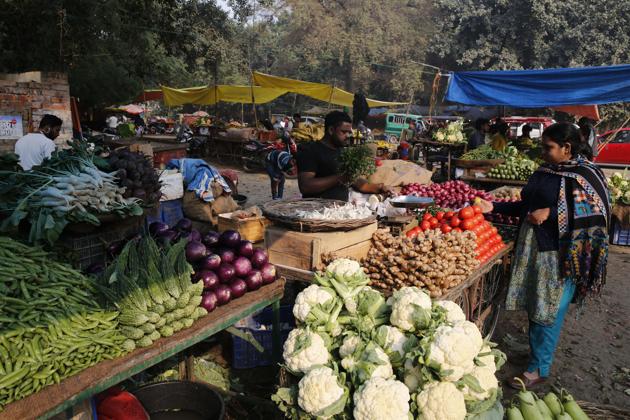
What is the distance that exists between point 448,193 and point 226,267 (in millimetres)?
3711

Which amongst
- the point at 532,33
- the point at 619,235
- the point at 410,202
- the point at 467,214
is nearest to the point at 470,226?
the point at 467,214

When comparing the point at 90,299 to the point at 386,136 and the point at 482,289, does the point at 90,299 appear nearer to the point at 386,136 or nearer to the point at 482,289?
the point at 482,289

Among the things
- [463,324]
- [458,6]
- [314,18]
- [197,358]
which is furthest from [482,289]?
[314,18]

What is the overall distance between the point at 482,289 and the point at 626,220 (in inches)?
206

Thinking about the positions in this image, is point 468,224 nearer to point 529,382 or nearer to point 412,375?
point 529,382

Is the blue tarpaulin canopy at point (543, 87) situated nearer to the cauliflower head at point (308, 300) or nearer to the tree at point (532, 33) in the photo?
the cauliflower head at point (308, 300)

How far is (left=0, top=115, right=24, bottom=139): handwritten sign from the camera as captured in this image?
6.96m

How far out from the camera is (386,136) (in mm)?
25750

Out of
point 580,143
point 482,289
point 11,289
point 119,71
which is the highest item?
point 119,71

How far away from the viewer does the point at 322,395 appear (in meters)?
2.06

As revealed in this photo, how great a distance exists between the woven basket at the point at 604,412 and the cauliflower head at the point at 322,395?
145 centimetres

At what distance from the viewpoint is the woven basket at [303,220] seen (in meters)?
3.15

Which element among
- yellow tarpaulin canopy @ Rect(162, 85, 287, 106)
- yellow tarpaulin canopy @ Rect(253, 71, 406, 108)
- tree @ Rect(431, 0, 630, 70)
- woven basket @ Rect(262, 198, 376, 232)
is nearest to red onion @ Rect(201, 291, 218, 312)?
woven basket @ Rect(262, 198, 376, 232)

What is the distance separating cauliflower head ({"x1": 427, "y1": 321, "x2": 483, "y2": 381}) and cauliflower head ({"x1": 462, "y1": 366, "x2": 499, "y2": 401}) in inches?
5.0
